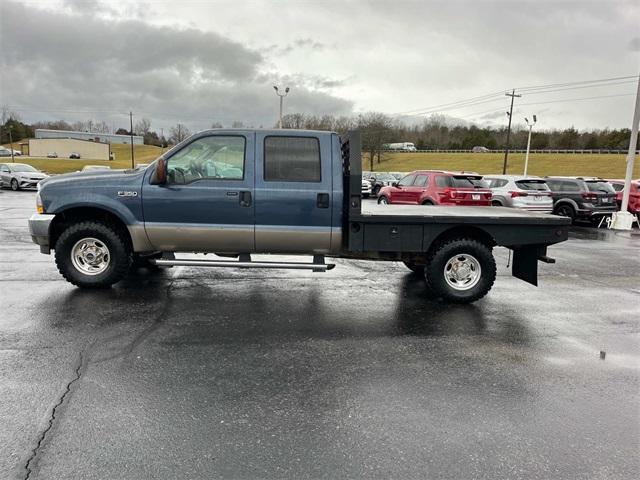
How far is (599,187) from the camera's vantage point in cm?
1772

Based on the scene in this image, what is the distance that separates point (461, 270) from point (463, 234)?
0.49 metres

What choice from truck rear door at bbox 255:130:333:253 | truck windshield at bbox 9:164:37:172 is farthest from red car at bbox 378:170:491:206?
truck windshield at bbox 9:164:37:172

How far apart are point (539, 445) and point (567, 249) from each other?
32.6ft

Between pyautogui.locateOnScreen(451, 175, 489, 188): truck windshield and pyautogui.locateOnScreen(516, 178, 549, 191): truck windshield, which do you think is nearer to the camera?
pyautogui.locateOnScreen(451, 175, 489, 188): truck windshield

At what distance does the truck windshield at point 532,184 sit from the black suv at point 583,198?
1.65 m

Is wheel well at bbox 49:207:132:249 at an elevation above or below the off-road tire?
above

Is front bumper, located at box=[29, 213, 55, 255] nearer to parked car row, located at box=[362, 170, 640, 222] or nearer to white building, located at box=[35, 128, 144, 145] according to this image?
parked car row, located at box=[362, 170, 640, 222]

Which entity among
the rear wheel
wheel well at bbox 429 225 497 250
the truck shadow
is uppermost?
wheel well at bbox 429 225 497 250

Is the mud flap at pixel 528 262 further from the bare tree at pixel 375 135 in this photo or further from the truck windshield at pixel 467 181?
the bare tree at pixel 375 135

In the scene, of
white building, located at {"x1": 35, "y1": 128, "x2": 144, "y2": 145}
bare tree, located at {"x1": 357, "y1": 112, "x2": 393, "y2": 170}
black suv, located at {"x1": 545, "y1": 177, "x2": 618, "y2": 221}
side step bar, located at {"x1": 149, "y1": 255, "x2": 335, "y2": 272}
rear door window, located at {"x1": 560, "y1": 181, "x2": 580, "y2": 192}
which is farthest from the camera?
white building, located at {"x1": 35, "y1": 128, "x2": 144, "y2": 145}

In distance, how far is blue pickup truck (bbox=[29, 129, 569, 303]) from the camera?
6031 millimetres

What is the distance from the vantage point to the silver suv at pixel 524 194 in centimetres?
1606

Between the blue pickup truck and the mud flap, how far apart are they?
0.94ft

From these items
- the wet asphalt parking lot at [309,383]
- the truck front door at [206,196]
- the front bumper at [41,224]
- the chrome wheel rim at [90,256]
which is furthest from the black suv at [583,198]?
the front bumper at [41,224]
